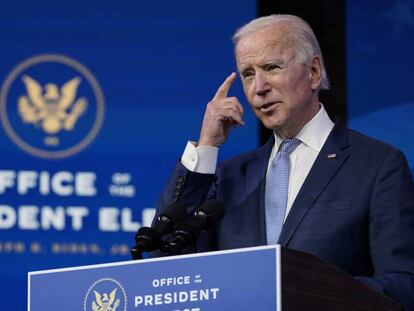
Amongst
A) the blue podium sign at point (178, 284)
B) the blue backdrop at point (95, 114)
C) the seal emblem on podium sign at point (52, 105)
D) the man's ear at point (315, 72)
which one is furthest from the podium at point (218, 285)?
the seal emblem on podium sign at point (52, 105)

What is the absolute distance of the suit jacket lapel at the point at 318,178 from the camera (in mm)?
2660

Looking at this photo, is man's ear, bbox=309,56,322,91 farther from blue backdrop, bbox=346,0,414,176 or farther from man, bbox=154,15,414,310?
blue backdrop, bbox=346,0,414,176

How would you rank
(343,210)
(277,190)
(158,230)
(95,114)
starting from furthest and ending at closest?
1. (95,114)
2. (277,190)
3. (343,210)
4. (158,230)

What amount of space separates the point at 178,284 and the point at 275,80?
0.85 m

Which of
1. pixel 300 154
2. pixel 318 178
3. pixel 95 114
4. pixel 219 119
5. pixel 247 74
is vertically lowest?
pixel 318 178

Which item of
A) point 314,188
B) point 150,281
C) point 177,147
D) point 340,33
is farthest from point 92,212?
point 150,281

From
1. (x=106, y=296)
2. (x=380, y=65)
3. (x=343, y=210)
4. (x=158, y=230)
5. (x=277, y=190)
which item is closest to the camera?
(x=106, y=296)

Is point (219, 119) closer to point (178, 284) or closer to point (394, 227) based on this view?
point (394, 227)

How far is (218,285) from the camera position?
2.10 metres

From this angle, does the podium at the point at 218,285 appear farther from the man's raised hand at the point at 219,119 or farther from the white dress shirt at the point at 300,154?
the man's raised hand at the point at 219,119

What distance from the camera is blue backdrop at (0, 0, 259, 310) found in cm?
410

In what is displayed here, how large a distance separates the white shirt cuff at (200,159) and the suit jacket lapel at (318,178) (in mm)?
263

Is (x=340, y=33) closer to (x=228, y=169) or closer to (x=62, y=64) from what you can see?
(x=62, y=64)

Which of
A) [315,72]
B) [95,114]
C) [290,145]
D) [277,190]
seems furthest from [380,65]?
[277,190]
